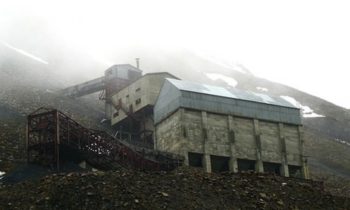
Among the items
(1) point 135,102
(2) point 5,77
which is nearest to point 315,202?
(1) point 135,102

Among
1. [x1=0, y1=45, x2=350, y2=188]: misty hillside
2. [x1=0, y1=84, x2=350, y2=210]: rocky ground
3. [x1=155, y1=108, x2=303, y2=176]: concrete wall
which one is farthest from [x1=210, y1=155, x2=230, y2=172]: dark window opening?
[x1=0, y1=45, x2=350, y2=188]: misty hillside

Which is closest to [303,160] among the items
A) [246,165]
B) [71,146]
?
[246,165]

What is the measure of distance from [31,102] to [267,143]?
31038mm

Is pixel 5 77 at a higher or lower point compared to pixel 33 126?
higher

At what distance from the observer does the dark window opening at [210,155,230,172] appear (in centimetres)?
5232

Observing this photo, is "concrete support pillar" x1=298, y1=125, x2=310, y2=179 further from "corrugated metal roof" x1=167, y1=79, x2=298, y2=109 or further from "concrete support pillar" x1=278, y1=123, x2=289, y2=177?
"corrugated metal roof" x1=167, y1=79, x2=298, y2=109

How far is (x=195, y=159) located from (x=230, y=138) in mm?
4028

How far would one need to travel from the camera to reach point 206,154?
168ft

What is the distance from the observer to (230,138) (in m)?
53.0

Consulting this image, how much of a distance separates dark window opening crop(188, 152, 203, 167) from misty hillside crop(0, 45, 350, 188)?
66.2ft

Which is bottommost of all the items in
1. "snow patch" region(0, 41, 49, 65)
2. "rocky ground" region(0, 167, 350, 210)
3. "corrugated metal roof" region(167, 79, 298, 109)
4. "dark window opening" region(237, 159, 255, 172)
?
"rocky ground" region(0, 167, 350, 210)

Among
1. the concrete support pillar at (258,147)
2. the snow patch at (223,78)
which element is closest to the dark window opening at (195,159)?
the concrete support pillar at (258,147)

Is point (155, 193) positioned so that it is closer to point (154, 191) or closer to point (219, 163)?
point (154, 191)

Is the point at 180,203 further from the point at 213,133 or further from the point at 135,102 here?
the point at 135,102
